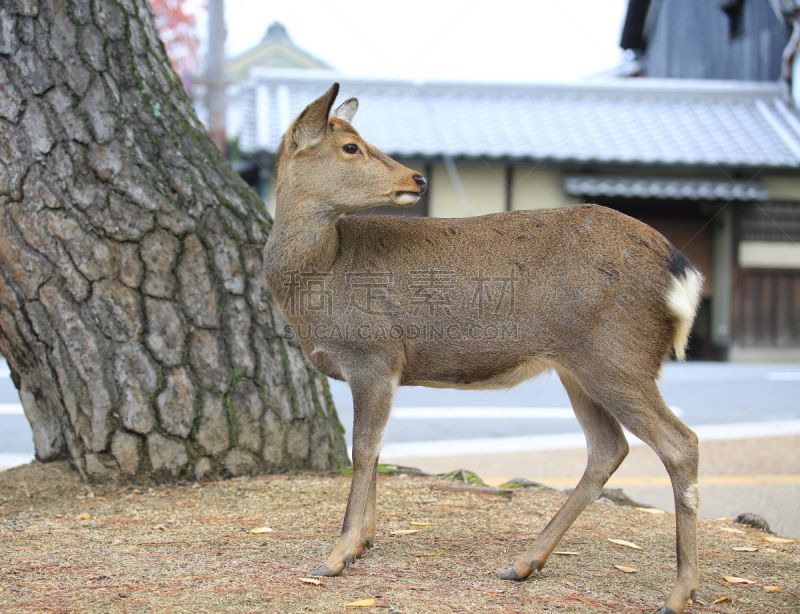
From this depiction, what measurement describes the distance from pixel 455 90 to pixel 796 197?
7.31 metres

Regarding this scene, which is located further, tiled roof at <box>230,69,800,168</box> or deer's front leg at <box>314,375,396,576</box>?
tiled roof at <box>230,69,800,168</box>

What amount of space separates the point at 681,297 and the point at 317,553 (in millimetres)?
1847

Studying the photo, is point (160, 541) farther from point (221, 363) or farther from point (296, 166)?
point (296, 166)

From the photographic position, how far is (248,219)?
425cm

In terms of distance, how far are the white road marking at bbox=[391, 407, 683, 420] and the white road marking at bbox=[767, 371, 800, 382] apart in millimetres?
3571

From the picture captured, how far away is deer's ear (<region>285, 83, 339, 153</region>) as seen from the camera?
306 cm

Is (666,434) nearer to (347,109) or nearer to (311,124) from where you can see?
(311,124)

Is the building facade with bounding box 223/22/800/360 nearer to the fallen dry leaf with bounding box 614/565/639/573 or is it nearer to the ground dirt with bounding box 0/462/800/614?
the ground dirt with bounding box 0/462/800/614

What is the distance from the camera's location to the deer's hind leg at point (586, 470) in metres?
2.90

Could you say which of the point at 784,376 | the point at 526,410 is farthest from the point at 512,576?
the point at 784,376

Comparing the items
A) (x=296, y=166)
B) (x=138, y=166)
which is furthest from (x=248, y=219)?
(x=296, y=166)

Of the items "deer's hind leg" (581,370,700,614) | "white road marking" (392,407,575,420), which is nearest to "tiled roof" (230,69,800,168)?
"white road marking" (392,407,575,420)

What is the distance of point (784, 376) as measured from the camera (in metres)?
12.3

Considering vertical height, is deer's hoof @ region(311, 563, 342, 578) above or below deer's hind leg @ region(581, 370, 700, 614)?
below
